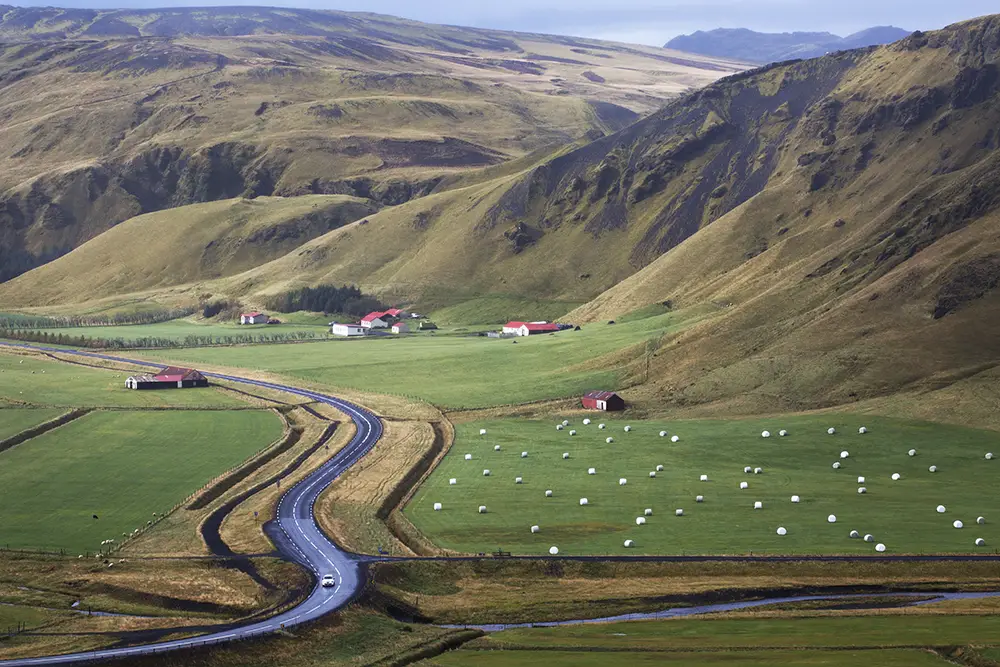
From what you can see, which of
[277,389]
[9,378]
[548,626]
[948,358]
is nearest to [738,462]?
[948,358]

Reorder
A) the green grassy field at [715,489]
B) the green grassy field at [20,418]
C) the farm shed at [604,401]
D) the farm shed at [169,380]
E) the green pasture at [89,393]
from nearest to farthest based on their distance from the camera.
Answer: the green grassy field at [715,489] → the green grassy field at [20,418] → the farm shed at [604,401] → the green pasture at [89,393] → the farm shed at [169,380]

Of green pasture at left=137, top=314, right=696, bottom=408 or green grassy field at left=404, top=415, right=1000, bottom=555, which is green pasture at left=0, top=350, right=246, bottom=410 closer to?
green pasture at left=137, top=314, right=696, bottom=408

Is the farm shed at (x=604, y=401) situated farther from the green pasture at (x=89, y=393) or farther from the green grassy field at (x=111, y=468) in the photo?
the green pasture at (x=89, y=393)

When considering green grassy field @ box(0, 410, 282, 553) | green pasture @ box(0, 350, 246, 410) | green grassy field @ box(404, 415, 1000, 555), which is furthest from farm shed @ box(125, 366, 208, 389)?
green grassy field @ box(404, 415, 1000, 555)

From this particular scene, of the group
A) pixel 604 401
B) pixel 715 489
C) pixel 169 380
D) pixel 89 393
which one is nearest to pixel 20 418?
pixel 89 393

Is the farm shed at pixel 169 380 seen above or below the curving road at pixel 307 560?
above

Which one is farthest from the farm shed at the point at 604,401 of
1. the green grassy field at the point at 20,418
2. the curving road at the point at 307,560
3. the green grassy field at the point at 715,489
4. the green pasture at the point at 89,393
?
the green grassy field at the point at 20,418
